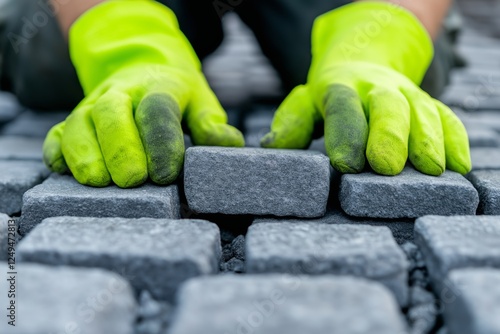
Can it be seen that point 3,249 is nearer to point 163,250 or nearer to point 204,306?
point 163,250

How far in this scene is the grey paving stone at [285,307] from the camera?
0.83 m

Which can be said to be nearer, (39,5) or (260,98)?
(39,5)

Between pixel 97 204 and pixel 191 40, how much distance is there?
108cm

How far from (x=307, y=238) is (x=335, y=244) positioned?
59 mm

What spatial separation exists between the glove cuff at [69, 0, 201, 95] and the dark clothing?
22cm

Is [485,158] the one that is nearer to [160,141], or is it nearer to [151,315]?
[160,141]

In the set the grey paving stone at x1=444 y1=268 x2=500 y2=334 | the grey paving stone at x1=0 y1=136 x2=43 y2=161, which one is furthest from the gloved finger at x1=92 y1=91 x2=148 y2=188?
the grey paving stone at x1=444 y1=268 x2=500 y2=334

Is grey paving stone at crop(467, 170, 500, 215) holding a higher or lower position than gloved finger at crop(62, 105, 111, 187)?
lower

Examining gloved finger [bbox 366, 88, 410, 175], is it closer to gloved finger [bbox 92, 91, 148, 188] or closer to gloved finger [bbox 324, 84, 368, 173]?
gloved finger [bbox 324, 84, 368, 173]

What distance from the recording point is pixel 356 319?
843 mm

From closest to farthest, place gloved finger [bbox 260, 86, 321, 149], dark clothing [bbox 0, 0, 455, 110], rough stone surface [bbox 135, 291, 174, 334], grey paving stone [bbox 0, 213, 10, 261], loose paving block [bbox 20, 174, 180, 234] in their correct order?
rough stone surface [bbox 135, 291, 174, 334] < grey paving stone [bbox 0, 213, 10, 261] < loose paving block [bbox 20, 174, 180, 234] < gloved finger [bbox 260, 86, 321, 149] < dark clothing [bbox 0, 0, 455, 110]

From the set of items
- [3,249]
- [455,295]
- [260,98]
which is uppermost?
[455,295]

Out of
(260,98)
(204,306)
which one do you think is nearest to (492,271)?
(204,306)

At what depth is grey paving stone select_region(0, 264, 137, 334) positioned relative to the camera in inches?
32.9
